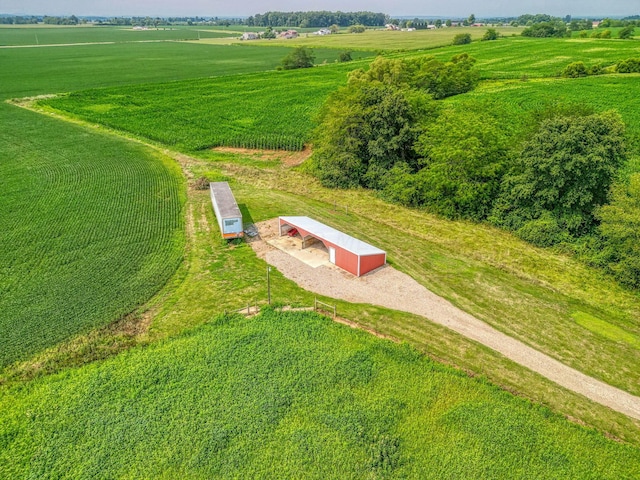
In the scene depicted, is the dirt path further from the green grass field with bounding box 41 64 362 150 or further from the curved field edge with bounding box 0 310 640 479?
the green grass field with bounding box 41 64 362 150

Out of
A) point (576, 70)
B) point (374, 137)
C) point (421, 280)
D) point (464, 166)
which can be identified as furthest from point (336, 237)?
point (576, 70)

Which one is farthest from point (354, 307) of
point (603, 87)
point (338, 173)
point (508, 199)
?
point (603, 87)

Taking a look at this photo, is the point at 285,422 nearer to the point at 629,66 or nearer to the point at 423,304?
the point at 423,304

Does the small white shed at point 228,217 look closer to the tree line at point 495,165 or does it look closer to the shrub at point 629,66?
the tree line at point 495,165

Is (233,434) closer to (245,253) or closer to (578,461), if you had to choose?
(578,461)

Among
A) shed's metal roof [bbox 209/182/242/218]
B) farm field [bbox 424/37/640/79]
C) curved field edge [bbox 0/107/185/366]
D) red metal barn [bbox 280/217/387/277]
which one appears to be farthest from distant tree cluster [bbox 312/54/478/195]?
farm field [bbox 424/37/640/79]
